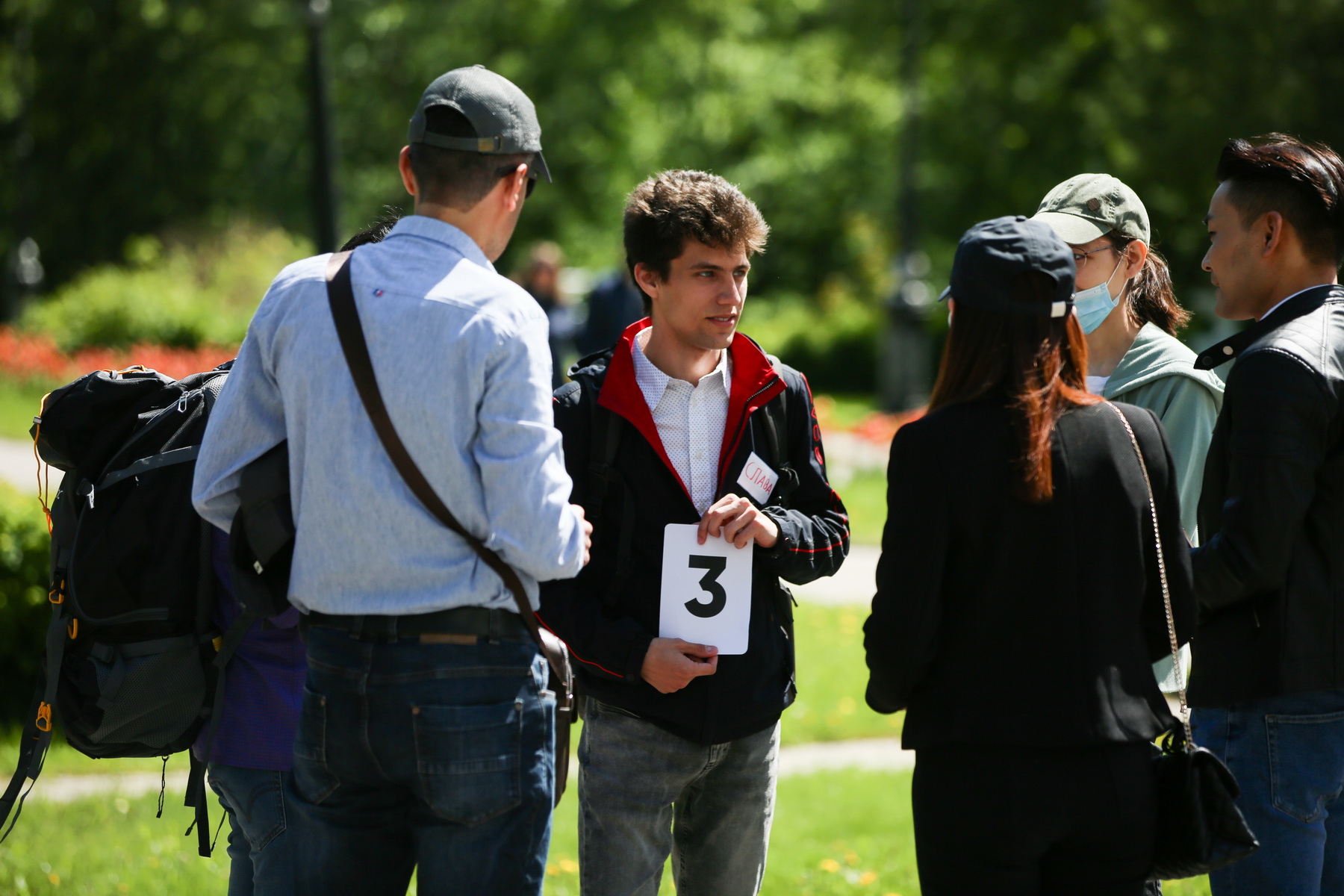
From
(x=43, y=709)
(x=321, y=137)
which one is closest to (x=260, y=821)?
(x=43, y=709)

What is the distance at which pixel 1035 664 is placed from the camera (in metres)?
2.38

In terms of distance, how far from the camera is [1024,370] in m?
2.41

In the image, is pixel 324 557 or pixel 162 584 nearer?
pixel 324 557

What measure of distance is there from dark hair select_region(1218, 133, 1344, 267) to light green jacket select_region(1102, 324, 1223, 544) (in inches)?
16.0

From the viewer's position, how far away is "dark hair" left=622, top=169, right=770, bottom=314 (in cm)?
312

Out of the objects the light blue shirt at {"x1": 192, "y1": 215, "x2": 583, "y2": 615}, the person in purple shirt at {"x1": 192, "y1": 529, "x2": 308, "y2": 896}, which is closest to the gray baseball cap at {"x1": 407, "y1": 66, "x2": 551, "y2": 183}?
the light blue shirt at {"x1": 192, "y1": 215, "x2": 583, "y2": 615}

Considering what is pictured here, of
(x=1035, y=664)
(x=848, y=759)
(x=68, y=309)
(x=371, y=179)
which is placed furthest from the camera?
(x=371, y=179)

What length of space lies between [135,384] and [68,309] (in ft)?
69.0

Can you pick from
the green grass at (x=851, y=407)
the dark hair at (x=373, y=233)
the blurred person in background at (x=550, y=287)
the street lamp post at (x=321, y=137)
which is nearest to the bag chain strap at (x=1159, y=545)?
the dark hair at (x=373, y=233)

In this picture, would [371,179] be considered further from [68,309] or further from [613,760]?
[613,760]

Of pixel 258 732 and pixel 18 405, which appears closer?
pixel 258 732

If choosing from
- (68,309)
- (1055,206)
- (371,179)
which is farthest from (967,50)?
(1055,206)

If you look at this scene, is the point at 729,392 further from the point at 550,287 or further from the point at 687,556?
the point at 550,287

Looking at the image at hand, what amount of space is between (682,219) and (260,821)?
1.79 m
